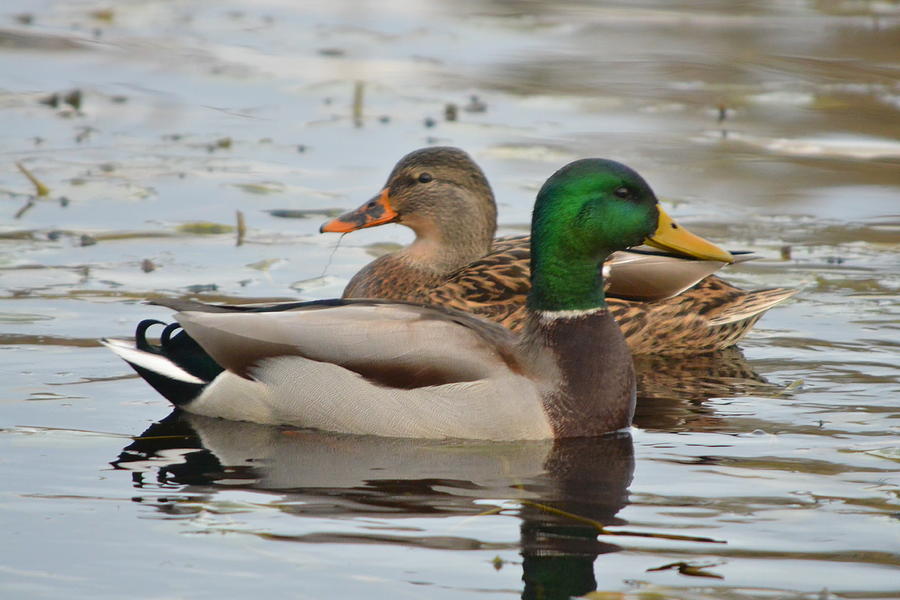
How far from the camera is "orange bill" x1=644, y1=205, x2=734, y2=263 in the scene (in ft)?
24.1

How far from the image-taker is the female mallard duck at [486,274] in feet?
28.1

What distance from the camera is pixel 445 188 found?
8914mm

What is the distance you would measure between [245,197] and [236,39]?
225 inches

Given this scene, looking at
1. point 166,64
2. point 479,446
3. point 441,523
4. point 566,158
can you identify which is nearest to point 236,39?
point 166,64

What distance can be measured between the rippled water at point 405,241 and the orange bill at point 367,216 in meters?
0.64

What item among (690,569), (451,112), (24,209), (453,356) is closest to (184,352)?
(453,356)

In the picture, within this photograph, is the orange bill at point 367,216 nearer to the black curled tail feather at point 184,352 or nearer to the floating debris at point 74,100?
the black curled tail feather at point 184,352

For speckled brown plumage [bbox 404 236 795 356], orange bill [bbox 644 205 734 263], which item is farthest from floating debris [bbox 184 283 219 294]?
orange bill [bbox 644 205 734 263]

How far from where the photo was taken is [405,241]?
35.2 feet

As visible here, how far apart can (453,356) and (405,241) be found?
3.98 metres

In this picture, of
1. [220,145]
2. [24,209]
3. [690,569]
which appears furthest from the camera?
[220,145]

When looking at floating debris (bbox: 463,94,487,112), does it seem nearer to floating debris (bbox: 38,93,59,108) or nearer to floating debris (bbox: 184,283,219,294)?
floating debris (bbox: 38,93,59,108)

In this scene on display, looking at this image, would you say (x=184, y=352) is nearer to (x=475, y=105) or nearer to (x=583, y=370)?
(x=583, y=370)

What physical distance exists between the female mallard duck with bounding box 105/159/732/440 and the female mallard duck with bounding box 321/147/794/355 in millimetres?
1237
